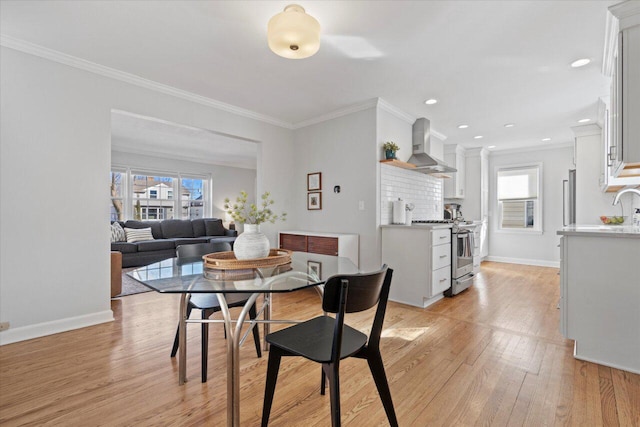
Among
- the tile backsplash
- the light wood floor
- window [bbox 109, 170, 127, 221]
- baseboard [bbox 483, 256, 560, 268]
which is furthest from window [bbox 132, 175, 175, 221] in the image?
baseboard [bbox 483, 256, 560, 268]

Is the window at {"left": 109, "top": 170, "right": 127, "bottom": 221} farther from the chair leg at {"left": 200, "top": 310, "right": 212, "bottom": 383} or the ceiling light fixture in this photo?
the ceiling light fixture

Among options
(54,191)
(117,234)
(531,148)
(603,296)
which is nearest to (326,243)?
(603,296)

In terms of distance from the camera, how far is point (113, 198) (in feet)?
21.7

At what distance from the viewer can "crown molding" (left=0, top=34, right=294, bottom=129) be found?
A: 2551mm

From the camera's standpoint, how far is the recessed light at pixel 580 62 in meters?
2.80

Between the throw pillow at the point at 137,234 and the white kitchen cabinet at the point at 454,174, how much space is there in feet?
20.5

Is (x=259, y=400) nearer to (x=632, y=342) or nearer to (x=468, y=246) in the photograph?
(x=632, y=342)

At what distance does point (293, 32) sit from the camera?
187 centimetres

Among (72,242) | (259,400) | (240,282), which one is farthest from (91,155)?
(259,400)

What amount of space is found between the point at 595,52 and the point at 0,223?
5.20m

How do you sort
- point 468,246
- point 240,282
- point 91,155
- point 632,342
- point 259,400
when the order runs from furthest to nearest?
point 468,246 < point 91,155 < point 632,342 < point 259,400 < point 240,282

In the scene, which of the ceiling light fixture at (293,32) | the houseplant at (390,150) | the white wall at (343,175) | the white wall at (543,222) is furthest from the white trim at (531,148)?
the ceiling light fixture at (293,32)

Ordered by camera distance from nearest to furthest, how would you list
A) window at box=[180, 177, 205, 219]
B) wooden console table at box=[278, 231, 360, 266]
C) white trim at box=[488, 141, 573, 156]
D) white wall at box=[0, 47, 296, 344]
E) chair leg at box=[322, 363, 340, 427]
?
chair leg at box=[322, 363, 340, 427]
white wall at box=[0, 47, 296, 344]
wooden console table at box=[278, 231, 360, 266]
white trim at box=[488, 141, 573, 156]
window at box=[180, 177, 205, 219]

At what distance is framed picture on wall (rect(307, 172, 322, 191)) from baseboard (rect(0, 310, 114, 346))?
2838mm
